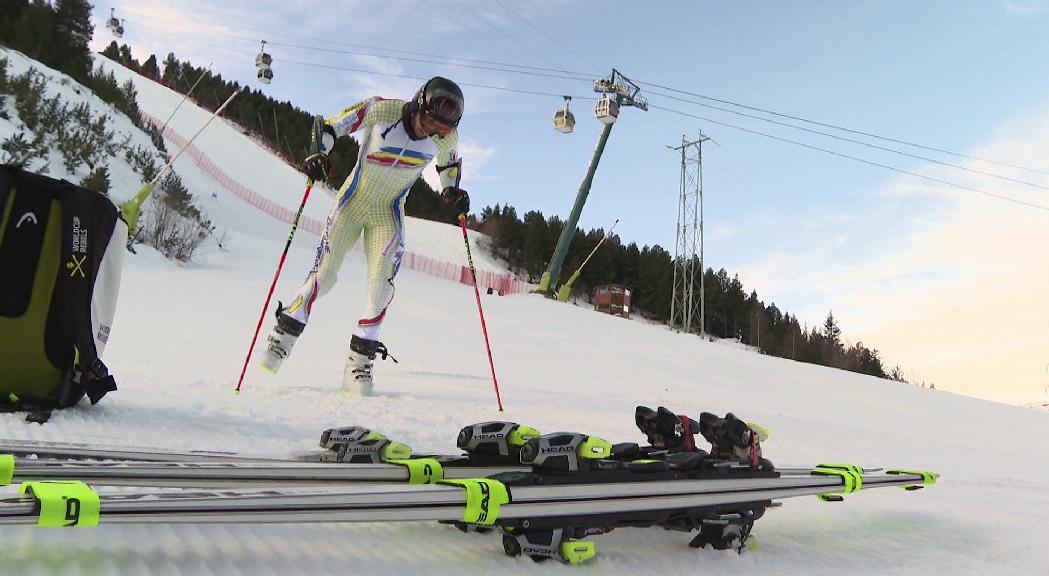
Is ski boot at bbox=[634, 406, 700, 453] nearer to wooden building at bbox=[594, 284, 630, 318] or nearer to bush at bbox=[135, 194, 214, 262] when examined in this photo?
bush at bbox=[135, 194, 214, 262]

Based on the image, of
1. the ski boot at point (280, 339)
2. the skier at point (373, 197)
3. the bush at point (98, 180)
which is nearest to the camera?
the skier at point (373, 197)

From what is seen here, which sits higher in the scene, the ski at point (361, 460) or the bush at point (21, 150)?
the bush at point (21, 150)

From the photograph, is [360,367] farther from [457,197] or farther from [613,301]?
[613,301]

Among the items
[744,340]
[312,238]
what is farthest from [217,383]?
[744,340]

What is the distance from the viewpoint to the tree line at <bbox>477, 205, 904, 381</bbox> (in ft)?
137

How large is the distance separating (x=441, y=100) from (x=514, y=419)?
1.96 meters

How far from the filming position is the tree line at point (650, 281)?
137ft

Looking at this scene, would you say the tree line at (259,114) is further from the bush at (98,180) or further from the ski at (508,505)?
the ski at (508,505)

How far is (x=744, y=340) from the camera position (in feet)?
145

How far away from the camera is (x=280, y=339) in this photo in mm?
4328

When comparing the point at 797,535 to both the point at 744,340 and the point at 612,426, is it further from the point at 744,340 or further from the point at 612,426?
the point at 744,340

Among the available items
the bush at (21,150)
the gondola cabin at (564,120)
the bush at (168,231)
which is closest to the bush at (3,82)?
the bush at (21,150)

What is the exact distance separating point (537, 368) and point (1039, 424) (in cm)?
617

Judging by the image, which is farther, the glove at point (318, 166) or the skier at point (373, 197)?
the skier at point (373, 197)
